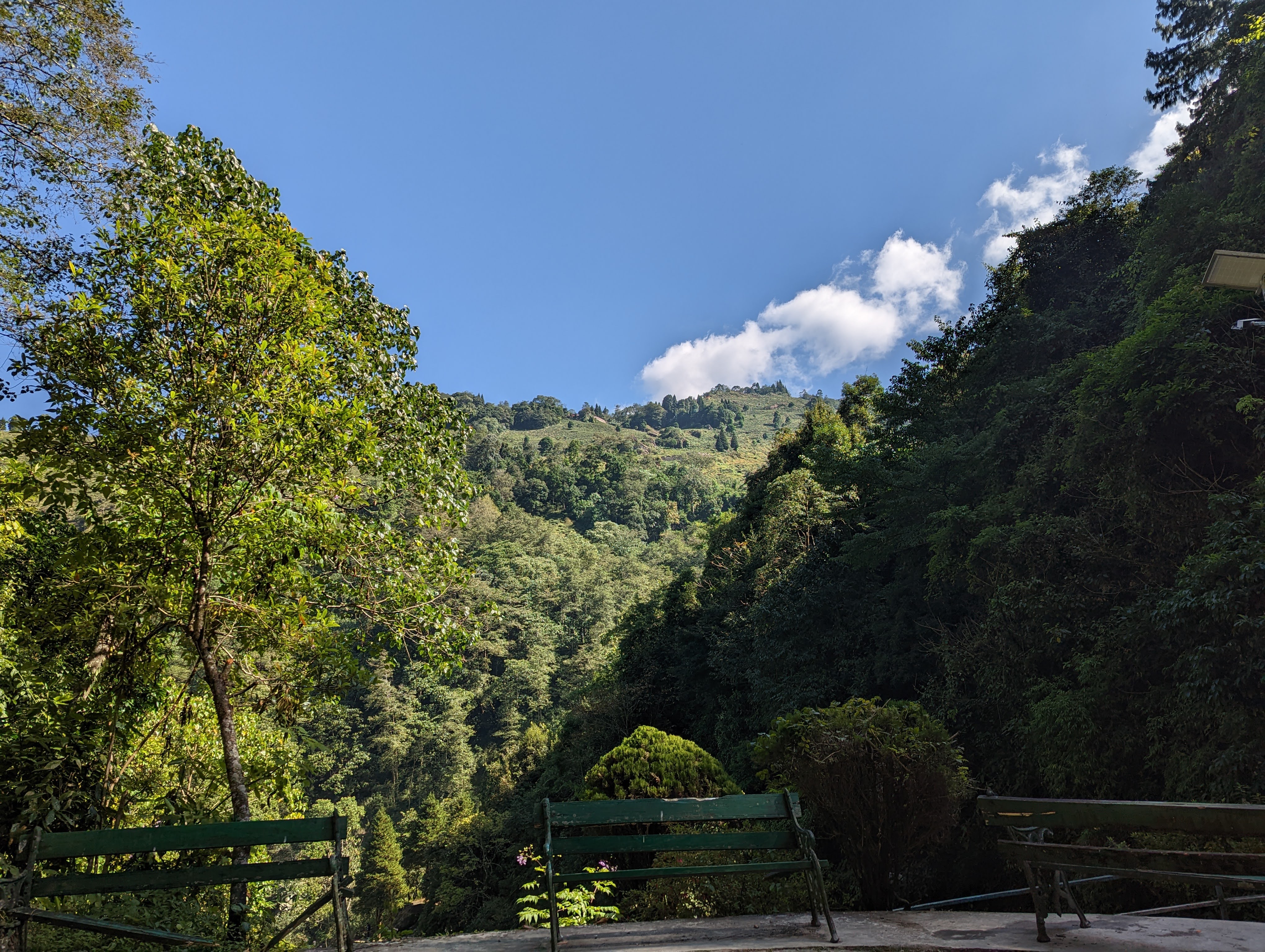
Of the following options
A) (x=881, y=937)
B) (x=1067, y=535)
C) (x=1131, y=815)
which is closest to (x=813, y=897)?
(x=881, y=937)

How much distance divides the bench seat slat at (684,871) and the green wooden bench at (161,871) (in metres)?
0.97

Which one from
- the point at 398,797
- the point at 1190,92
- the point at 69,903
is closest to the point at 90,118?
the point at 69,903

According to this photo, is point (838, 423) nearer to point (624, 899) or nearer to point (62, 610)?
point (624, 899)

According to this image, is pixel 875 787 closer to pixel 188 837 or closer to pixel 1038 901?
pixel 1038 901

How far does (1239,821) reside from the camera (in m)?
2.21

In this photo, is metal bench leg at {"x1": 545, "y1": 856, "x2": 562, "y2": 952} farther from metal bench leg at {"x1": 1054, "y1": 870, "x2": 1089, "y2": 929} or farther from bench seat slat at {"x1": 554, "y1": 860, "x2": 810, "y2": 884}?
metal bench leg at {"x1": 1054, "y1": 870, "x2": 1089, "y2": 929}

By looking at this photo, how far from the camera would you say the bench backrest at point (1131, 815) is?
2197 mm

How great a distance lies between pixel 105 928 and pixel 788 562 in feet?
60.7

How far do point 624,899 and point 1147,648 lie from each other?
719 cm

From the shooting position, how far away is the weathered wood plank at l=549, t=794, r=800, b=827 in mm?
3203

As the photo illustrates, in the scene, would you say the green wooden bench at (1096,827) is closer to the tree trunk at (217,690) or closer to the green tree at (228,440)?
the green tree at (228,440)

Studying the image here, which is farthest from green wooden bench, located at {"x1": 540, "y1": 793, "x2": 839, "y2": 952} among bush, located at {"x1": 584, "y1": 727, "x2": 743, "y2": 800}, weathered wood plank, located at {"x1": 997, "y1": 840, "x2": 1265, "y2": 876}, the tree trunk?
bush, located at {"x1": 584, "y1": 727, "x2": 743, "y2": 800}

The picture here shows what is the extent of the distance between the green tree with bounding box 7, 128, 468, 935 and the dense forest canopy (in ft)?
0.11

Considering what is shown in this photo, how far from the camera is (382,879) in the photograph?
28.7m
